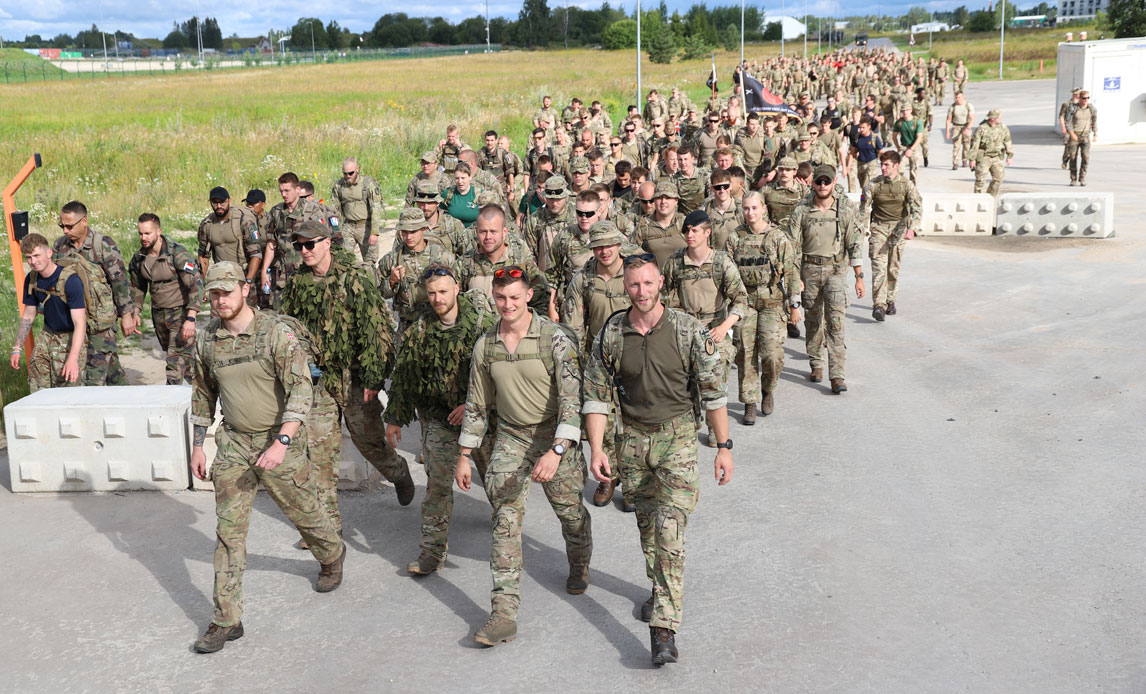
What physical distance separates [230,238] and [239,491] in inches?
247

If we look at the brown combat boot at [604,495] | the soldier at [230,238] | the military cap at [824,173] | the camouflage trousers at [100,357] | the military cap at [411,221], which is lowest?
the brown combat boot at [604,495]

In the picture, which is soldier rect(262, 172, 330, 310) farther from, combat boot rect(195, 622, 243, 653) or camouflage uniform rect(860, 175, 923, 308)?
camouflage uniform rect(860, 175, 923, 308)

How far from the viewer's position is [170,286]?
1028cm

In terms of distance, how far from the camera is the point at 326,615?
6.25 metres

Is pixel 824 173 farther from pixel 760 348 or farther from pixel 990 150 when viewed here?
pixel 990 150

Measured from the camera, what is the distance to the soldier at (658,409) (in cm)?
563

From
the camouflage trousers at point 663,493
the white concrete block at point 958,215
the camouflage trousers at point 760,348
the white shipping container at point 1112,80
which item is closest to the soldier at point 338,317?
the camouflage trousers at point 663,493

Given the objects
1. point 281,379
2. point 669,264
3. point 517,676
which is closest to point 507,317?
point 281,379

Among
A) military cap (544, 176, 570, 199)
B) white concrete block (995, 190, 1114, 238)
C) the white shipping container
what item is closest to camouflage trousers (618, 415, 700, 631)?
military cap (544, 176, 570, 199)

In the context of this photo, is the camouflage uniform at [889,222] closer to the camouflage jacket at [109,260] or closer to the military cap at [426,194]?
the military cap at [426,194]

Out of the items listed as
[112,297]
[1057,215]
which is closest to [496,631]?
[112,297]

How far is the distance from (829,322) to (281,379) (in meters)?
6.04

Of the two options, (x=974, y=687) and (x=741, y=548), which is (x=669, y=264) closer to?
(x=741, y=548)

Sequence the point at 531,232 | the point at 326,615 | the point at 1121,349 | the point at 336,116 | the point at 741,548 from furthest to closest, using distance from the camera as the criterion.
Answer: the point at 336,116 < the point at 1121,349 < the point at 531,232 < the point at 741,548 < the point at 326,615
